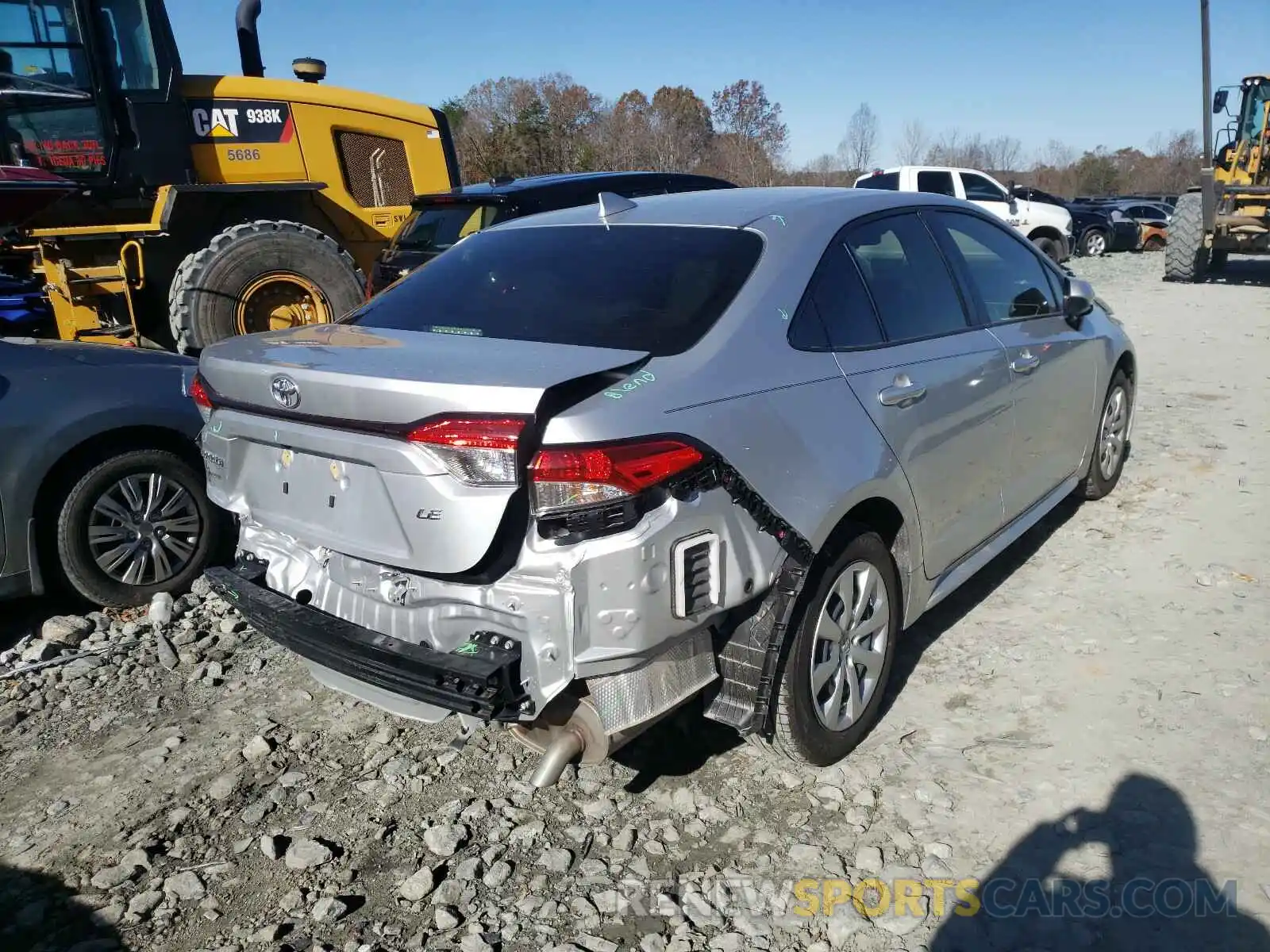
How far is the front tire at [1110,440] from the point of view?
5254 millimetres

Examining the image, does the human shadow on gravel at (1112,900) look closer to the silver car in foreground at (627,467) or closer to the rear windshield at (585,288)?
the silver car in foreground at (627,467)

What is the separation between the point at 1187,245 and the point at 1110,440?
1279 centimetres

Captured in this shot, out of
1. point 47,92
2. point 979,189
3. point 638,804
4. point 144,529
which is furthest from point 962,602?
point 979,189

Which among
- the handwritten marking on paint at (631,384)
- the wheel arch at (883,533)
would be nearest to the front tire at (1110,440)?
the wheel arch at (883,533)

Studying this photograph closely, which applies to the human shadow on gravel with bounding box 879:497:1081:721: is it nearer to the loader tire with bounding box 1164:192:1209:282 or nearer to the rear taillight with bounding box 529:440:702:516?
the rear taillight with bounding box 529:440:702:516

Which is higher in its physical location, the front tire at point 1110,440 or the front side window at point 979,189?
the front side window at point 979,189

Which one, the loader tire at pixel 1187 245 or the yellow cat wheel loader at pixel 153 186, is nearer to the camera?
the yellow cat wheel loader at pixel 153 186

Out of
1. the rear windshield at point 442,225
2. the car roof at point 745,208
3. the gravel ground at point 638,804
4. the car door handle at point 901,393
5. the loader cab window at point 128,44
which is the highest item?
the loader cab window at point 128,44

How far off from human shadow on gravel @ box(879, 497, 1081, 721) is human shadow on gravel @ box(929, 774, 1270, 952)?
2.68 ft

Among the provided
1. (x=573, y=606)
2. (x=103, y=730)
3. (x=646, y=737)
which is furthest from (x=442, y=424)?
(x=103, y=730)

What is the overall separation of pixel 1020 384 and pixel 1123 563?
1.29 meters

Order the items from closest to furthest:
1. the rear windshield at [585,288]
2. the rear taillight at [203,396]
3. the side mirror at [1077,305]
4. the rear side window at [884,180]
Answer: the rear windshield at [585,288] < the rear taillight at [203,396] < the side mirror at [1077,305] < the rear side window at [884,180]

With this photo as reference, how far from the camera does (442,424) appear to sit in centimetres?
234

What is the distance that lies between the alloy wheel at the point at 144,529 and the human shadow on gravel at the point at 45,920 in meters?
1.79
